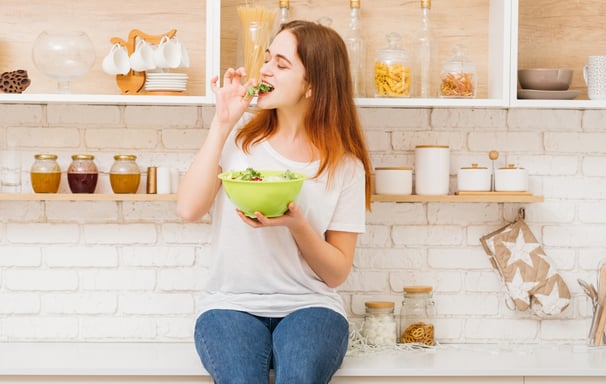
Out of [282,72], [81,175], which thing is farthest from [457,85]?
[81,175]

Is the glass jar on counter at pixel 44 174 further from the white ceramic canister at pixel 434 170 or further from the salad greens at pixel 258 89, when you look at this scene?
the white ceramic canister at pixel 434 170

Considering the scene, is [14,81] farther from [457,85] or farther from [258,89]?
[457,85]

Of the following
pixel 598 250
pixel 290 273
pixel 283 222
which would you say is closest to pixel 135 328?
pixel 290 273

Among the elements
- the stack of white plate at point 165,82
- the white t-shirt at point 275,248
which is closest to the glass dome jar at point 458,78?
the white t-shirt at point 275,248

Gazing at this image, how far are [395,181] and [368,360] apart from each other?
56 cm

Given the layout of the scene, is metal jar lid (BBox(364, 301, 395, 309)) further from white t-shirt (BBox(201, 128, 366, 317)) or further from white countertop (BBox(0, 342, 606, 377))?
white t-shirt (BBox(201, 128, 366, 317))

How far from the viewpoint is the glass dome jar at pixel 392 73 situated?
2.52 metres

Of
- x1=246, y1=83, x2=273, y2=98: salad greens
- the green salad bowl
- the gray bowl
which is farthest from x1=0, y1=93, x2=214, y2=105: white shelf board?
the gray bowl

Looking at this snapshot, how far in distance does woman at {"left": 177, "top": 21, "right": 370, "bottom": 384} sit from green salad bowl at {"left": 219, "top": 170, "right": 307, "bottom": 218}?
16cm

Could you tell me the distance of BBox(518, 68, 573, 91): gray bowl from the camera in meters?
2.52

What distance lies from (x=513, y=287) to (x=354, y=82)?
824mm

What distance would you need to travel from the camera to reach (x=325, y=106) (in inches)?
93.6

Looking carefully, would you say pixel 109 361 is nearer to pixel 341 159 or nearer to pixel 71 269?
pixel 71 269

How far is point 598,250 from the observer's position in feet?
9.18
